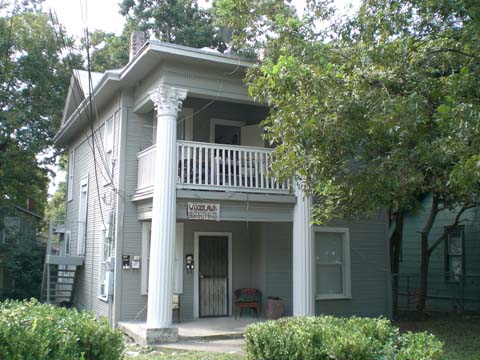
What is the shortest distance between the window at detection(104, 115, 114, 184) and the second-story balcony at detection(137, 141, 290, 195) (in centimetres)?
184

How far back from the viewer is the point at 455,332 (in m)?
12.3

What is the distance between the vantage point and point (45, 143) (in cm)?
2433

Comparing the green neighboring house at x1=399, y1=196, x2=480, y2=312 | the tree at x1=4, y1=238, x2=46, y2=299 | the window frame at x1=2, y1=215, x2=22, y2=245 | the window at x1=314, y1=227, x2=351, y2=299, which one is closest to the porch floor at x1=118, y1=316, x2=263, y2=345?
the window at x1=314, y1=227, x2=351, y2=299

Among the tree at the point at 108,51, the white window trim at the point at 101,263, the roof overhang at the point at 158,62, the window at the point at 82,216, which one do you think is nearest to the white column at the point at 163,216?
the roof overhang at the point at 158,62

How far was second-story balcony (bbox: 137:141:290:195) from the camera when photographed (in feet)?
39.0

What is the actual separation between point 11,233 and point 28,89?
9192mm

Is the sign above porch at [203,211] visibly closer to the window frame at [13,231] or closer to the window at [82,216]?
the window at [82,216]

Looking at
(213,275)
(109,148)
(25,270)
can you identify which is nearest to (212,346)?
(213,275)

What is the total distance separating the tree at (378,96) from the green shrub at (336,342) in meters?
2.54

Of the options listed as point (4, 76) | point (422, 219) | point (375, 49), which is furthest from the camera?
point (4, 76)

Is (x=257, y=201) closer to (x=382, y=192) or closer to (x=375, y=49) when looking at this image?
(x=382, y=192)

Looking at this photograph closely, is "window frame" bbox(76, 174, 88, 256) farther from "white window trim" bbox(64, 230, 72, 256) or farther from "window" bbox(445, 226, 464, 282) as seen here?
"window" bbox(445, 226, 464, 282)

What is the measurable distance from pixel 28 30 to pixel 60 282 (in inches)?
484

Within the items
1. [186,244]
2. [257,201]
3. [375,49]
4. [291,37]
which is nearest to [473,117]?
[375,49]
